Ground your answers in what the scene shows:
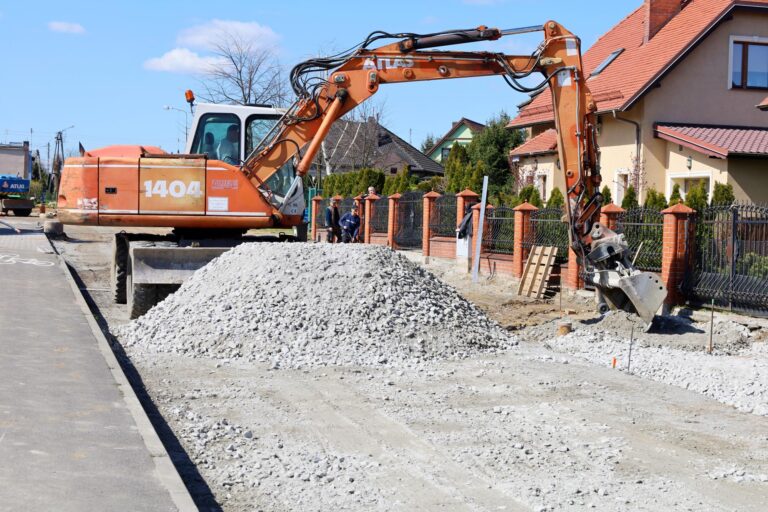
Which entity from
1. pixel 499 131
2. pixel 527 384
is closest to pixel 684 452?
pixel 527 384

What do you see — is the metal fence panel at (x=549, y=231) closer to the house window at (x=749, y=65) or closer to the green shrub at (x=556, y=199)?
the green shrub at (x=556, y=199)

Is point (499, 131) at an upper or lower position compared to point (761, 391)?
upper

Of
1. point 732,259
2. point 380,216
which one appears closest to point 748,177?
point 732,259

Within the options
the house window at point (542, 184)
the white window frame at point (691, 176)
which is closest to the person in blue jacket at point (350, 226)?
the white window frame at point (691, 176)

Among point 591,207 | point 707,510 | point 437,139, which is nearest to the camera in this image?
point 707,510

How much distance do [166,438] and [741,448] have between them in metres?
4.99

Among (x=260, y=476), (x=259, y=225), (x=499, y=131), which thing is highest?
(x=499, y=131)

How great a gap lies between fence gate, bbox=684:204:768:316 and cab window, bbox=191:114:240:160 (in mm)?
7818

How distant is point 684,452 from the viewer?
8023 mm

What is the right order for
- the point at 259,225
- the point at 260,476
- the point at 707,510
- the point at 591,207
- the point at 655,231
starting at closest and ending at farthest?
the point at 707,510, the point at 260,476, the point at 591,207, the point at 259,225, the point at 655,231

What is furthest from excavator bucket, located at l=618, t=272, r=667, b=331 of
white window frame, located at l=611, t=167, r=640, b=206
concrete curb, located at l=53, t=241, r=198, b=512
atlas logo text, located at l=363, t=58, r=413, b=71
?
white window frame, located at l=611, t=167, r=640, b=206

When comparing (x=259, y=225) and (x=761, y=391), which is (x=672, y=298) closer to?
(x=761, y=391)

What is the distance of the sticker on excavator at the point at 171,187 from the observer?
1521 cm

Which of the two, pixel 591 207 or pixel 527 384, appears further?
pixel 591 207
